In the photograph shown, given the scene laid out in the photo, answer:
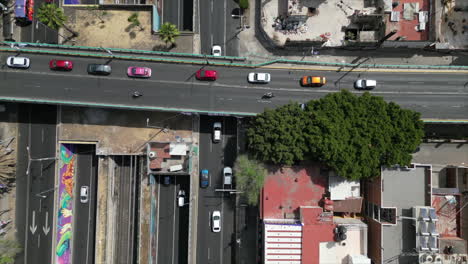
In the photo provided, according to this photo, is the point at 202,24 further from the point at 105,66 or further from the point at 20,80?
the point at 20,80

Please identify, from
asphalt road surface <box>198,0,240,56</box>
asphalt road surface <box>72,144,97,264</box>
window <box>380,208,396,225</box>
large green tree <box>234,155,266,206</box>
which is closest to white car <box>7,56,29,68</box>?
asphalt road surface <box>72,144,97,264</box>

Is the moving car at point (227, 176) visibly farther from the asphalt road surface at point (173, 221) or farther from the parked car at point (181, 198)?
the parked car at point (181, 198)

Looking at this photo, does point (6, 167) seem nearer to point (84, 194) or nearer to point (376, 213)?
point (84, 194)

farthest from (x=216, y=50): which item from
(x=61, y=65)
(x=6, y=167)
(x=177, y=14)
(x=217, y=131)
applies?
(x=6, y=167)

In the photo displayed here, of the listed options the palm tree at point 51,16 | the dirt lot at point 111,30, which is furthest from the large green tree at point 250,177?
the palm tree at point 51,16

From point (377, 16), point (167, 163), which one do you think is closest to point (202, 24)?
point (167, 163)

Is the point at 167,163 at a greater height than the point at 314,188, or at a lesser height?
greater
